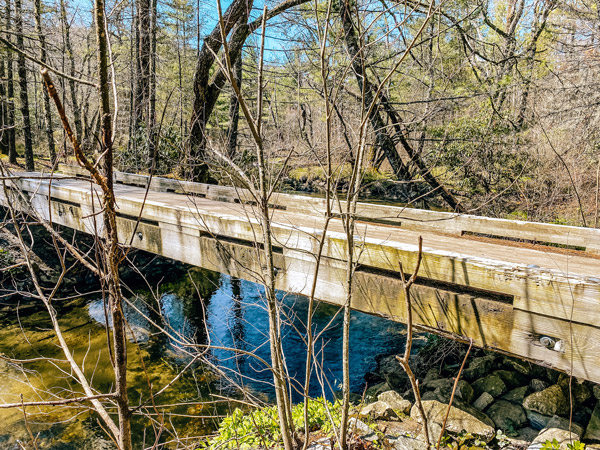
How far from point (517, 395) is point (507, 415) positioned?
20.6 inches

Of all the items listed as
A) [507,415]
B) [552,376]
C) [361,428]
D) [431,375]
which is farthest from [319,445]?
[552,376]

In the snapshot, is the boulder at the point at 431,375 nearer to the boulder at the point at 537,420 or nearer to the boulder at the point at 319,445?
the boulder at the point at 537,420

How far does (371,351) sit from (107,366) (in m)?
4.73

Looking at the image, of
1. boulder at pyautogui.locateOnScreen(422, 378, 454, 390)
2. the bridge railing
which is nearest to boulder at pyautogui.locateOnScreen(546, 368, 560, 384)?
boulder at pyautogui.locateOnScreen(422, 378, 454, 390)

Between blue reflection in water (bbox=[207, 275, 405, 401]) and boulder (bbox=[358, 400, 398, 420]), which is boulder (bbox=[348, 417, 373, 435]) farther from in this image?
blue reflection in water (bbox=[207, 275, 405, 401])

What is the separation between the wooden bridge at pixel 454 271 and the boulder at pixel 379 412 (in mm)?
1915

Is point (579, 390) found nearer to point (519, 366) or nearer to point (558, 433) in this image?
point (519, 366)

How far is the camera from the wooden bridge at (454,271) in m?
1.93

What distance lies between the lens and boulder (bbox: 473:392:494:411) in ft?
16.4

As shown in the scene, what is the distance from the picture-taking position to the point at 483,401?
5074mm

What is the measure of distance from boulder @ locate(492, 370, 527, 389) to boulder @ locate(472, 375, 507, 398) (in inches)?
5.0

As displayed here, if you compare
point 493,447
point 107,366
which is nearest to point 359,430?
point 493,447

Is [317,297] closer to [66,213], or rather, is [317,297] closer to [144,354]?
[66,213]

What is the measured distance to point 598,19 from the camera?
797cm
